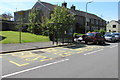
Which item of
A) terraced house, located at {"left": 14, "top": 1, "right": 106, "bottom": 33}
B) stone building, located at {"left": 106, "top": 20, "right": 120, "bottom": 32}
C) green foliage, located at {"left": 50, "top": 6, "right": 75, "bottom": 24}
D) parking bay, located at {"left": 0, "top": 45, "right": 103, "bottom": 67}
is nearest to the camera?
parking bay, located at {"left": 0, "top": 45, "right": 103, "bottom": 67}

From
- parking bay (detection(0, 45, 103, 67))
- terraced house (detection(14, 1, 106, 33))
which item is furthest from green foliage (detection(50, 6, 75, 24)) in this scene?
terraced house (detection(14, 1, 106, 33))

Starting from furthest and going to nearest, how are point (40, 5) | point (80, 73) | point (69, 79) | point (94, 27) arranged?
point (94, 27) < point (40, 5) < point (80, 73) < point (69, 79)

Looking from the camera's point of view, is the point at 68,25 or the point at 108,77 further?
the point at 68,25

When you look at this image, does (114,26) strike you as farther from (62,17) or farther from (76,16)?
(62,17)

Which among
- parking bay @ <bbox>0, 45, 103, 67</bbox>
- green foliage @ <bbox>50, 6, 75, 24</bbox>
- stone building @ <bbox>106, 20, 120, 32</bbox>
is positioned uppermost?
stone building @ <bbox>106, 20, 120, 32</bbox>

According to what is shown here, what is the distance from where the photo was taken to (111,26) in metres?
64.9

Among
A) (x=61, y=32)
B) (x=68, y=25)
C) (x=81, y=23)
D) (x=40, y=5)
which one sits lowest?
(x=61, y=32)

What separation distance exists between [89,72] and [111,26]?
67.3m

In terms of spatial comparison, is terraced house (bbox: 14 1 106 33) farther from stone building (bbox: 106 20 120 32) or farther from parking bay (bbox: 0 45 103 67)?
stone building (bbox: 106 20 120 32)

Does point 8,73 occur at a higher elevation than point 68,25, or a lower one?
lower

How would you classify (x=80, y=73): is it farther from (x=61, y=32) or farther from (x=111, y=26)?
(x=111, y=26)

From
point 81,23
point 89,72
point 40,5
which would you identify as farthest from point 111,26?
point 89,72

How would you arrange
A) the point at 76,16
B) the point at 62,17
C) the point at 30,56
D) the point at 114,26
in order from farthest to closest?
the point at 114,26
the point at 76,16
the point at 62,17
the point at 30,56

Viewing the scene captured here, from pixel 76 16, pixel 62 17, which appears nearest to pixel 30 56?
pixel 62 17
